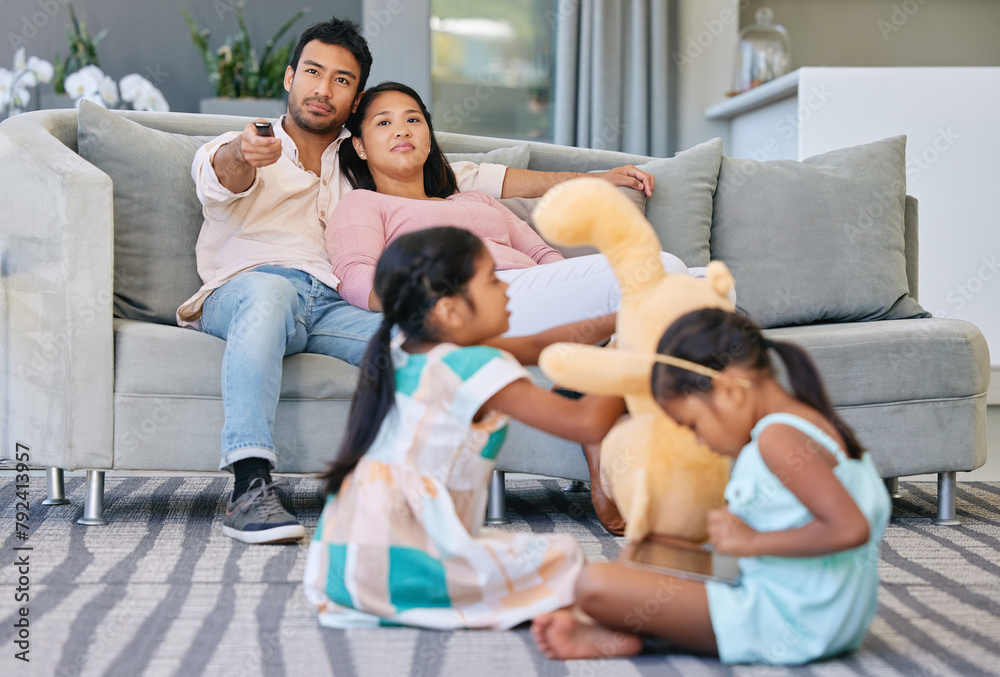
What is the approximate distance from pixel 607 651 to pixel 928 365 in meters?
1.00

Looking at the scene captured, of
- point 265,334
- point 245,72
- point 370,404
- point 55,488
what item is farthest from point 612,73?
point 370,404

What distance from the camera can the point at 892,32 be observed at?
3.68 metres

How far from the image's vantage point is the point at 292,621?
1.05 meters

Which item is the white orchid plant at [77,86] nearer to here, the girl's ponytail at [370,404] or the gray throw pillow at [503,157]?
the gray throw pillow at [503,157]

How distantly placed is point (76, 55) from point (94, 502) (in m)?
2.06

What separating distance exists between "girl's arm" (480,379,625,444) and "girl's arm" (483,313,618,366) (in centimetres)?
13

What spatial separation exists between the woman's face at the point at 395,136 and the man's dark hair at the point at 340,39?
0.30 ft

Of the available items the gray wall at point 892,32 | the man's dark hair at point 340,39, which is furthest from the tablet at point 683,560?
the gray wall at point 892,32

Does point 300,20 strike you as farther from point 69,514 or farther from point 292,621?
point 292,621

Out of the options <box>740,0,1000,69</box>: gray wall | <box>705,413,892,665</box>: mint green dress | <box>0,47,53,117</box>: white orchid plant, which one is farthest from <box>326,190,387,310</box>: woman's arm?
<box>740,0,1000,69</box>: gray wall

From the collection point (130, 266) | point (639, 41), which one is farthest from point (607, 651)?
point (639, 41)

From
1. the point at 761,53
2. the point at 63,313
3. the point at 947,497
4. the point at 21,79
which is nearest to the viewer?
the point at 63,313

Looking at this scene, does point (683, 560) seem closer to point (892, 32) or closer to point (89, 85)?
point (89, 85)

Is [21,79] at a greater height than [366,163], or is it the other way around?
[21,79]
